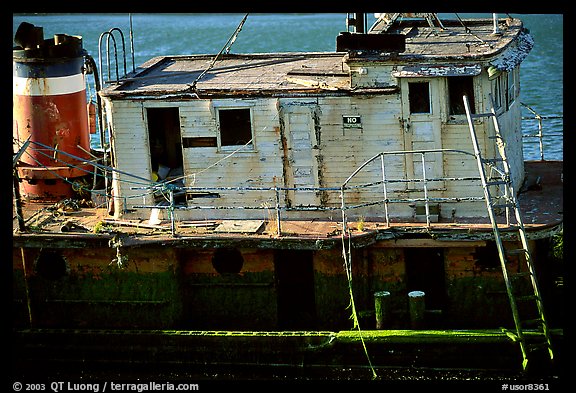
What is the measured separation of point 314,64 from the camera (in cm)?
1734

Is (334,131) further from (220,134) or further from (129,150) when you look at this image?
(129,150)

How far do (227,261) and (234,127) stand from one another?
221 cm

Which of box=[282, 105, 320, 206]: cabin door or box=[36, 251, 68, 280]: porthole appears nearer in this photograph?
box=[282, 105, 320, 206]: cabin door

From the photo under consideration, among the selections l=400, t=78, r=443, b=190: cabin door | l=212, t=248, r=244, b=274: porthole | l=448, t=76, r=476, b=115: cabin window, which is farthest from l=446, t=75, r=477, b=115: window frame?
l=212, t=248, r=244, b=274: porthole

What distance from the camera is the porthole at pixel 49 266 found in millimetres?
16250

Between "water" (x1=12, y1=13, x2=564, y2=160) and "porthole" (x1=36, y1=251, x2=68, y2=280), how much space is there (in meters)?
15.1

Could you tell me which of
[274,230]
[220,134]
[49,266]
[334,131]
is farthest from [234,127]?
[49,266]

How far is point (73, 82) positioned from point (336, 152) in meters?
5.58

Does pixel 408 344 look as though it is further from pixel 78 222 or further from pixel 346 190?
pixel 78 222

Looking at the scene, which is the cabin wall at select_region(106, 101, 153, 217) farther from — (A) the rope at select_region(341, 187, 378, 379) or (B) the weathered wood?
(A) the rope at select_region(341, 187, 378, 379)

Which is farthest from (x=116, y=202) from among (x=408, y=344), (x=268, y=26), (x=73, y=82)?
(x=268, y=26)

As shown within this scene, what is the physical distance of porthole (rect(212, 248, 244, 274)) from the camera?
15.7m

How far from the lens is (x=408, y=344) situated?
14930 mm

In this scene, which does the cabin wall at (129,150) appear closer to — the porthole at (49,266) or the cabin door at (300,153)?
the porthole at (49,266)
